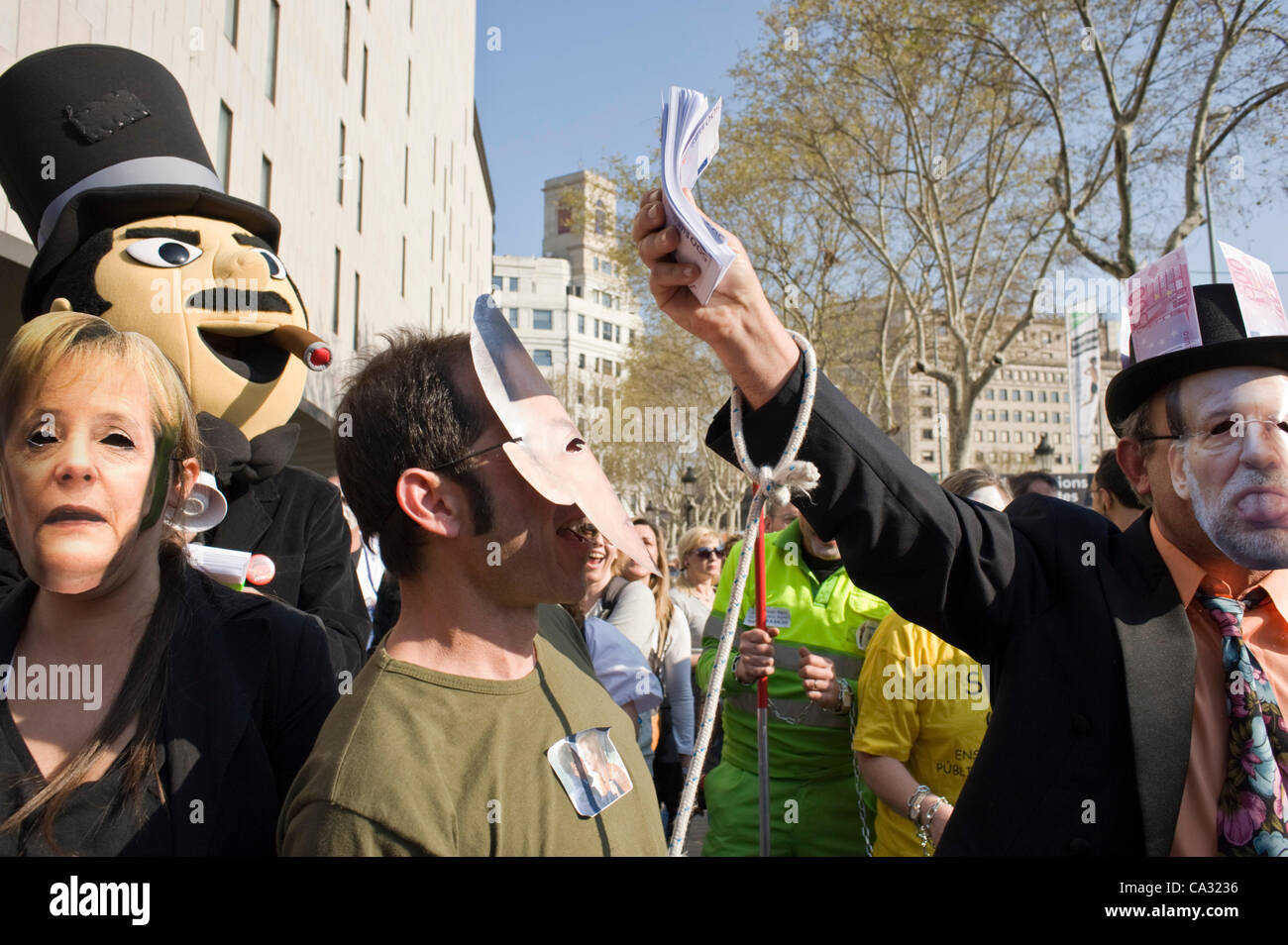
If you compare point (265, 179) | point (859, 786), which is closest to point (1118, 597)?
point (859, 786)

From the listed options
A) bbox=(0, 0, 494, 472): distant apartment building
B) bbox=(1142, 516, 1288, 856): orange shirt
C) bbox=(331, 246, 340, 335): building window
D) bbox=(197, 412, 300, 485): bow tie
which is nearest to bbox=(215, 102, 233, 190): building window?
bbox=(0, 0, 494, 472): distant apartment building

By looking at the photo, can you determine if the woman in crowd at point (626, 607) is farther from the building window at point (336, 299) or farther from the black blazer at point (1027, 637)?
the building window at point (336, 299)

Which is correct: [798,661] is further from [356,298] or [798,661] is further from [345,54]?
[345,54]

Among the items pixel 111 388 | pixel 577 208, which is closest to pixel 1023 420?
pixel 577 208

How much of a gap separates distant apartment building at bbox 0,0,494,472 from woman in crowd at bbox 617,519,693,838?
3549 mm

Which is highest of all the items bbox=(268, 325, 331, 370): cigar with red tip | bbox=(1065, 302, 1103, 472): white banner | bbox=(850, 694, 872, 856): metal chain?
bbox=(1065, 302, 1103, 472): white banner

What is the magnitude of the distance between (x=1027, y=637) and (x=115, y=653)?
1.58 meters

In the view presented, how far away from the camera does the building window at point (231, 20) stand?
9.80 metres

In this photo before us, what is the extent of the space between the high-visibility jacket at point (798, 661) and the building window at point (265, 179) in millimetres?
9437

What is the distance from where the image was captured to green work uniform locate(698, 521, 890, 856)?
3.29 meters

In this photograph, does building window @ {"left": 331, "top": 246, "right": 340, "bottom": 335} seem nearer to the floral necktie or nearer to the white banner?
the white banner

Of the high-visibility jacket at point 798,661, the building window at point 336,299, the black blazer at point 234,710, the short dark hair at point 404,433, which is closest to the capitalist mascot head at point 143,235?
the black blazer at point 234,710
